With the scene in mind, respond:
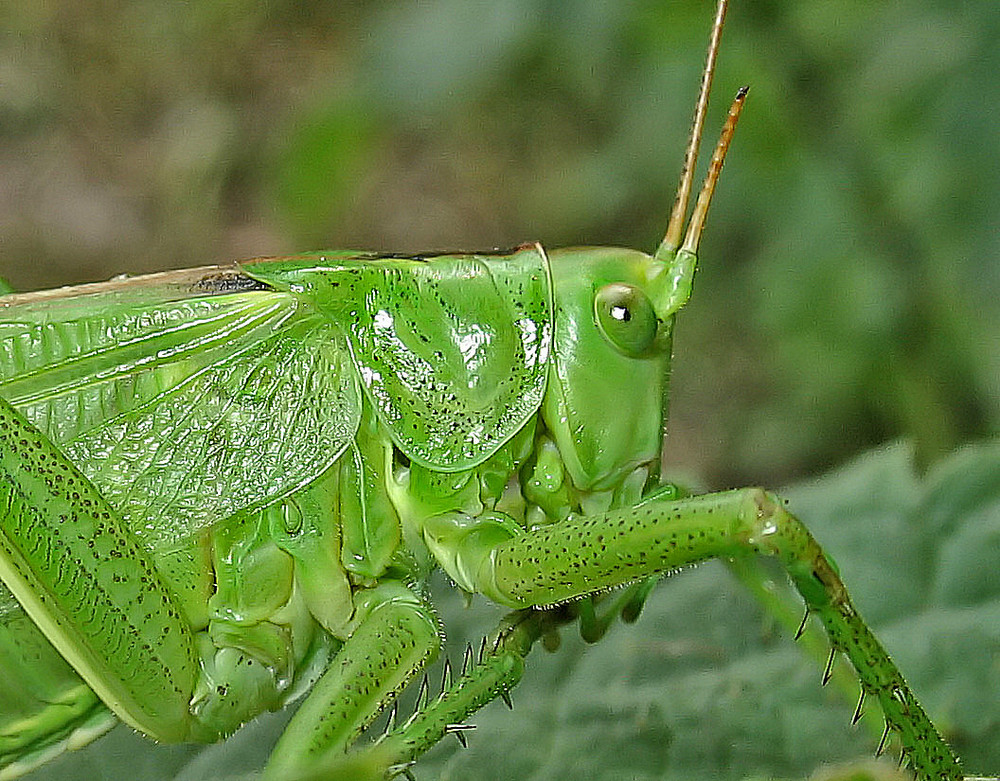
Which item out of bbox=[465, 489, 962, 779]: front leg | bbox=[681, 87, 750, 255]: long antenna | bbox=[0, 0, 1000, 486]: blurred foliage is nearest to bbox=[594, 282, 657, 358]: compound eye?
bbox=[681, 87, 750, 255]: long antenna

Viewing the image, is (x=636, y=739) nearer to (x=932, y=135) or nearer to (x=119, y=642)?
(x=119, y=642)

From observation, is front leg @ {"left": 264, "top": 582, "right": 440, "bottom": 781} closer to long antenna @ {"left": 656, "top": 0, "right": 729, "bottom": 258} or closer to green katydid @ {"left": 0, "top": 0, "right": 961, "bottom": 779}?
green katydid @ {"left": 0, "top": 0, "right": 961, "bottom": 779}

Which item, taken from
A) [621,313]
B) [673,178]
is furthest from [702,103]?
[673,178]

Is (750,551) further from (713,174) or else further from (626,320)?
(713,174)

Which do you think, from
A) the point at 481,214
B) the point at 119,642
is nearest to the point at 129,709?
the point at 119,642

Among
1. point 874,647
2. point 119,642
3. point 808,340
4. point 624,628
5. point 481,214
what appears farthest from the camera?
point 481,214
